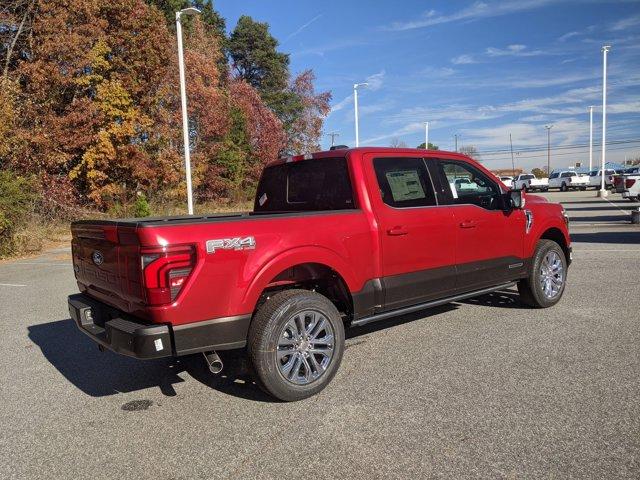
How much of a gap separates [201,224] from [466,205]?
2.95 meters

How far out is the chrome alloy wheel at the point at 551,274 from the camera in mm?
6344

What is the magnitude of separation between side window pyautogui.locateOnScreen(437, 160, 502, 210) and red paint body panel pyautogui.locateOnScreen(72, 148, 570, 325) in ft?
0.33

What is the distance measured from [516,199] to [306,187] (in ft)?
7.60

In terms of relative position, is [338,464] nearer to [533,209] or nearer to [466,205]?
[466,205]

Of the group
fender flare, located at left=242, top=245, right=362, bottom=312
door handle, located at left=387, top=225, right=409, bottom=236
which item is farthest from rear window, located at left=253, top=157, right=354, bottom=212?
fender flare, located at left=242, top=245, right=362, bottom=312

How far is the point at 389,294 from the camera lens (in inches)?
183

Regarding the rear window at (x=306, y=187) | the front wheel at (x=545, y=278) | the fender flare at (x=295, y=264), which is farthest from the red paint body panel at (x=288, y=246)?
the front wheel at (x=545, y=278)

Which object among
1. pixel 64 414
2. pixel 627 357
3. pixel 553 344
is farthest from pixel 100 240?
pixel 627 357

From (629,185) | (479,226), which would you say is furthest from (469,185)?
(629,185)

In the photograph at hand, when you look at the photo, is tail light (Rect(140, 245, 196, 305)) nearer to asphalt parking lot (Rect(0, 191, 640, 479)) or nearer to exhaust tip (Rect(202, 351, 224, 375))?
exhaust tip (Rect(202, 351, 224, 375))

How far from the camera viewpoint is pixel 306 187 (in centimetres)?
520

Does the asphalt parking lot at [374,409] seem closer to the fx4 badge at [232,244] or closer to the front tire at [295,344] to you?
the front tire at [295,344]

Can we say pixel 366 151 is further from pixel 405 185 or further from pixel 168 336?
pixel 168 336

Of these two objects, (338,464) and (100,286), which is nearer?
(338,464)
